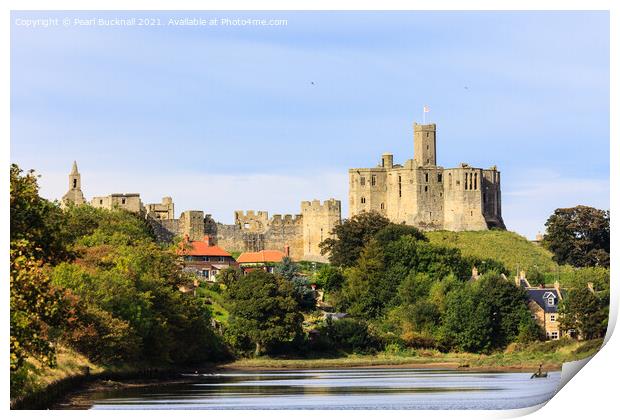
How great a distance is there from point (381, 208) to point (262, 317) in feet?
124

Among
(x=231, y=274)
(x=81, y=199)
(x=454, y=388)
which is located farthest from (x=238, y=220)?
(x=454, y=388)

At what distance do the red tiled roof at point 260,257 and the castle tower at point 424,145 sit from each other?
1100cm

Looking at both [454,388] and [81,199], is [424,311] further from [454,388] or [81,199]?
[81,199]

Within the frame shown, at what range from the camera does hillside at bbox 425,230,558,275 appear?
72750mm

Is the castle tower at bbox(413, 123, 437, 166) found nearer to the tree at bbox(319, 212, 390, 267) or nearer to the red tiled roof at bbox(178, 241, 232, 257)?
the tree at bbox(319, 212, 390, 267)

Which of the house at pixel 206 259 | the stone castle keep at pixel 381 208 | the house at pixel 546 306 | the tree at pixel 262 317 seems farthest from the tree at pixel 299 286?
the stone castle keep at pixel 381 208

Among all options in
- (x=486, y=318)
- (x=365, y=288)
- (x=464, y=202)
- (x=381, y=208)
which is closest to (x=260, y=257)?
(x=381, y=208)

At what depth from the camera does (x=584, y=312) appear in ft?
151

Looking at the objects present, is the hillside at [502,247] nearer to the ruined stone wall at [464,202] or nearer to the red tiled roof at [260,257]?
the ruined stone wall at [464,202]

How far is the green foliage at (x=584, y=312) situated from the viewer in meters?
43.6

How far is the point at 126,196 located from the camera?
283ft

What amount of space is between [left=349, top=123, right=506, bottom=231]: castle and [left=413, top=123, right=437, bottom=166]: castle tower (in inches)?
7.1

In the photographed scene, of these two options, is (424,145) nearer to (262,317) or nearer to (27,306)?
(262,317)
